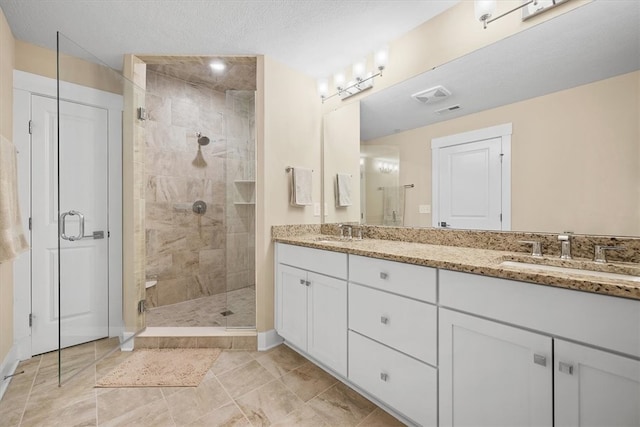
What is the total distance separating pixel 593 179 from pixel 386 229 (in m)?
1.15

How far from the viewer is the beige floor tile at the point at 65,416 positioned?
139 centimetres

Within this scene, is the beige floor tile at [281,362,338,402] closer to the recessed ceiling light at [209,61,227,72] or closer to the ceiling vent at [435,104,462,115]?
the ceiling vent at [435,104,462,115]

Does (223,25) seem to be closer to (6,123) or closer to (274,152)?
(274,152)

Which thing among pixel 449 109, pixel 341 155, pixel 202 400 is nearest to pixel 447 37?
pixel 449 109

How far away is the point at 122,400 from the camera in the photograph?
1.57 metres

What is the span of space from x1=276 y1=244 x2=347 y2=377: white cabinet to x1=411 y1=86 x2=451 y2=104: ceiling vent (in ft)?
3.88

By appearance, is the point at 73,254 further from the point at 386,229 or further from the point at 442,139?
the point at 442,139

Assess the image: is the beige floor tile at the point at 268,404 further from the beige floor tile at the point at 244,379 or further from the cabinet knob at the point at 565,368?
the cabinet knob at the point at 565,368

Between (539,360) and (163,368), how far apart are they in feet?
7.05

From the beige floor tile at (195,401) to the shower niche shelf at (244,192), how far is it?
1.31 meters

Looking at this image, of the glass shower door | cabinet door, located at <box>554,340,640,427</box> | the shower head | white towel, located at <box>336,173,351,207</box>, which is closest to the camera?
cabinet door, located at <box>554,340,640,427</box>

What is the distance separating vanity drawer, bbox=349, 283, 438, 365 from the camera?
121 centimetres

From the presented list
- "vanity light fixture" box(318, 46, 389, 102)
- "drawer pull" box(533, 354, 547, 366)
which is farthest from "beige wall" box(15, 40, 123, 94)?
"drawer pull" box(533, 354, 547, 366)

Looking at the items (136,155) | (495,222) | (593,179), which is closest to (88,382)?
(136,155)
